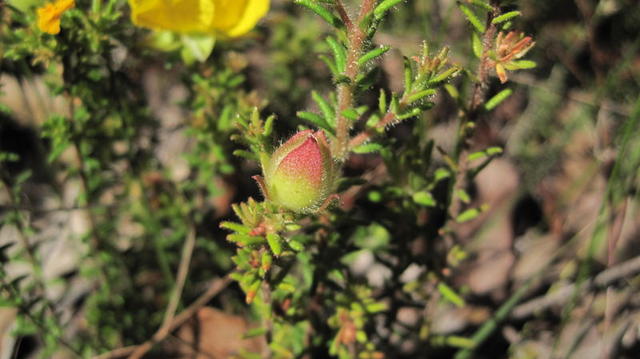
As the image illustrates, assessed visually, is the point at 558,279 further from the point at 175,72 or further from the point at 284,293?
the point at 175,72

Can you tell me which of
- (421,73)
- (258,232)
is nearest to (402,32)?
(421,73)

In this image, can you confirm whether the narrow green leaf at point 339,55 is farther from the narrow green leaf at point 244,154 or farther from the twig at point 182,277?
the twig at point 182,277

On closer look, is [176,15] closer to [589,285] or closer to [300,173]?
[300,173]

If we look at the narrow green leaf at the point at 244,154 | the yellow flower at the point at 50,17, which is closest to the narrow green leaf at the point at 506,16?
the narrow green leaf at the point at 244,154

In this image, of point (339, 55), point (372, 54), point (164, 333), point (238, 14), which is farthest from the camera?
point (164, 333)

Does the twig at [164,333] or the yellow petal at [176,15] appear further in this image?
the twig at [164,333]

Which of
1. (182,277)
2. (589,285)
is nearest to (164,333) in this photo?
(182,277)
